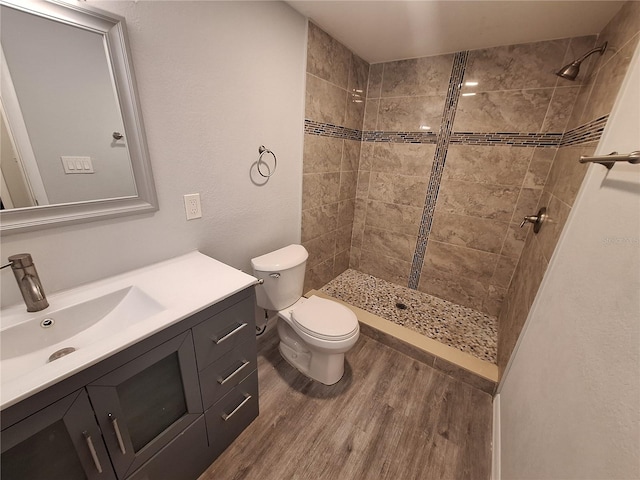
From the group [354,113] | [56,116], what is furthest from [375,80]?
[56,116]

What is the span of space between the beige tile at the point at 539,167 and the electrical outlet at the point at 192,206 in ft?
7.30

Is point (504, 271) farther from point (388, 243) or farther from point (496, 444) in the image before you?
point (496, 444)

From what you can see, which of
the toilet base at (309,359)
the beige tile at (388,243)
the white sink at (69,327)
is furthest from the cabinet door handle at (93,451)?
the beige tile at (388,243)

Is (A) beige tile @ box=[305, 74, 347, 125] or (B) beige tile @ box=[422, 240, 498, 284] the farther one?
(B) beige tile @ box=[422, 240, 498, 284]

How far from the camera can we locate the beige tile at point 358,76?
6.75ft

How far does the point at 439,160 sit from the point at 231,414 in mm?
2259

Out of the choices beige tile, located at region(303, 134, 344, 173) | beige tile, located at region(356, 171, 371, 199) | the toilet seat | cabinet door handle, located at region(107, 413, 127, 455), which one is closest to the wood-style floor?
the toilet seat

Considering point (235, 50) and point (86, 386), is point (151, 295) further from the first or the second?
point (235, 50)

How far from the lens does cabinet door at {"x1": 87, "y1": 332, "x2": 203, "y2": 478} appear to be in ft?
2.44

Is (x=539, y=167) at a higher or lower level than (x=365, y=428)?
higher

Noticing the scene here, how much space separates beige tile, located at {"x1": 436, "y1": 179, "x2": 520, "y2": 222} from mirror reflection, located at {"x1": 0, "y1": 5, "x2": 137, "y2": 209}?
2.19 m

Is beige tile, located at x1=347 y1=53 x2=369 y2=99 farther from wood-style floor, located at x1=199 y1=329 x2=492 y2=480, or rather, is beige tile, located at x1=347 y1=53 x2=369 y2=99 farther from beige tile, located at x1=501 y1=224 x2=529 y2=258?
wood-style floor, located at x1=199 y1=329 x2=492 y2=480

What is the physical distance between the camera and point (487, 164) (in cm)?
197

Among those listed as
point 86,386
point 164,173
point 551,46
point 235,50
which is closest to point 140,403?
point 86,386
